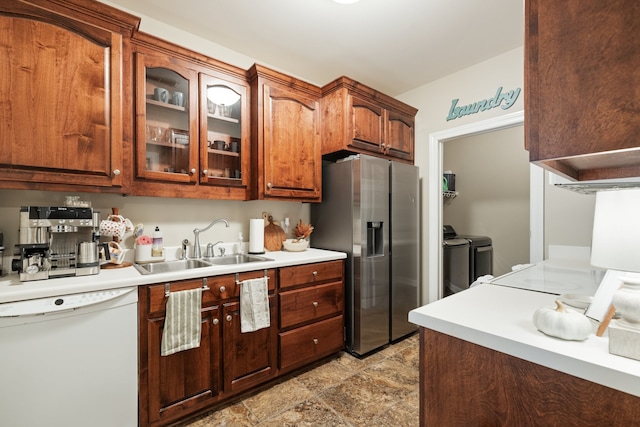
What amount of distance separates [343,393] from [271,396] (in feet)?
1.57

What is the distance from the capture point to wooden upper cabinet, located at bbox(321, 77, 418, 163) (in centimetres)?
253

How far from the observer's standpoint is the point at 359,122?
261 centimetres

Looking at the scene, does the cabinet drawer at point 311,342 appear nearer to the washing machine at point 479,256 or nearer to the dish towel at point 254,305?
the dish towel at point 254,305

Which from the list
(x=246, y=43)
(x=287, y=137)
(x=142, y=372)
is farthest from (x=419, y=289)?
(x=246, y=43)

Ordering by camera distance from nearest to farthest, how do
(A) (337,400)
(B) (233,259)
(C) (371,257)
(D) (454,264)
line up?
(A) (337,400) → (B) (233,259) → (C) (371,257) → (D) (454,264)

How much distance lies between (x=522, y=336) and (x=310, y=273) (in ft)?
5.08

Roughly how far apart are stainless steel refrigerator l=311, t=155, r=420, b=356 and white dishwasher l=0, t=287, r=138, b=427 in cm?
157

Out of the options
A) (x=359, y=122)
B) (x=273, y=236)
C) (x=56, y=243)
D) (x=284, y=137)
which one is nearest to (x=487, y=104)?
(x=359, y=122)

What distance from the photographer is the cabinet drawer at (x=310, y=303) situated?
81.9 inches

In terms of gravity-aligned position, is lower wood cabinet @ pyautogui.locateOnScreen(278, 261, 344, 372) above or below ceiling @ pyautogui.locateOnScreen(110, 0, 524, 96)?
below

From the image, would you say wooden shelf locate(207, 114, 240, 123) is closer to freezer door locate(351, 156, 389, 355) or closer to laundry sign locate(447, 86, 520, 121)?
freezer door locate(351, 156, 389, 355)

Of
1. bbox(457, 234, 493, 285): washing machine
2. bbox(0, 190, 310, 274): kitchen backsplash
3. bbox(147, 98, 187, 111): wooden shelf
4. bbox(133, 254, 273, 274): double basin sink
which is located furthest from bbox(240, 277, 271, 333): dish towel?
bbox(457, 234, 493, 285): washing machine

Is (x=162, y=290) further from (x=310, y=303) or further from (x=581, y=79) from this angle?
(x=581, y=79)

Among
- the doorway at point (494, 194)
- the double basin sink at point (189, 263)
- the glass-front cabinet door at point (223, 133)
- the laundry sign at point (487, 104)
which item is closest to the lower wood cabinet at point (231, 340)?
the double basin sink at point (189, 263)
